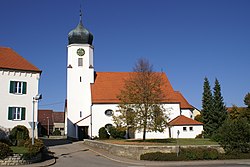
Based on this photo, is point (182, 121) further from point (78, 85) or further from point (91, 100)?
point (78, 85)

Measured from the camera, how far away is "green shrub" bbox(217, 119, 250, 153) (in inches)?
1045

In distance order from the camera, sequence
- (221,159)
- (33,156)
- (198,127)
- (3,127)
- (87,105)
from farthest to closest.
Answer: (87,105) → (198,127) → (3,127) → (221,159) → (33,156)

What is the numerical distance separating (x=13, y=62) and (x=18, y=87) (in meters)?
3.14

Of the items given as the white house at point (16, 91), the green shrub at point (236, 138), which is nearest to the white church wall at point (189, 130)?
the green shrub at point (236, 138)

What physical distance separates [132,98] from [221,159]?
36.5 feet

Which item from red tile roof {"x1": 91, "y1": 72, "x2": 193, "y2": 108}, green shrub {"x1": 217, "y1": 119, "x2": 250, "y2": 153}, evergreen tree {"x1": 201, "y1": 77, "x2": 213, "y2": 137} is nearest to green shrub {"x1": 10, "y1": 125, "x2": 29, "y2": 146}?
red tile roof {"x1": 91, "y1": 72, "x2": 193, "y2": 108}

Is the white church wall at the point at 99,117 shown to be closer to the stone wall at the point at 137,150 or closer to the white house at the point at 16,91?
the white house at the point at 16,91

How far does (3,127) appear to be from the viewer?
30.6 meters

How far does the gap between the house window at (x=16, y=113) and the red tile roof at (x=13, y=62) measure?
4.39 metres

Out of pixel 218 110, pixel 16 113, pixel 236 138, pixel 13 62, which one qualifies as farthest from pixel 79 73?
pixel 236 138

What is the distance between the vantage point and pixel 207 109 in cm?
4925

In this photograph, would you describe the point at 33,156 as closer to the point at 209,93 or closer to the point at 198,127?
the point at 198,127

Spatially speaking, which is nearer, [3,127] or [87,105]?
[3,127]

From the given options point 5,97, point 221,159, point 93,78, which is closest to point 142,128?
point 221,159
